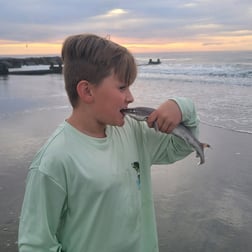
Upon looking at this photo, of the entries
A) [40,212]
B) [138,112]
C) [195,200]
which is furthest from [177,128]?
[195,200]

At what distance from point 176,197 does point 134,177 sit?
3622 millimetres

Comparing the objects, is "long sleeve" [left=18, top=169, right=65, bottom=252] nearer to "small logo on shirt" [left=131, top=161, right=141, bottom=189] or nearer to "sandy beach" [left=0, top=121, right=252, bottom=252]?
"small logo on shirt" [left=131, top=161, right=141, bottom=189]

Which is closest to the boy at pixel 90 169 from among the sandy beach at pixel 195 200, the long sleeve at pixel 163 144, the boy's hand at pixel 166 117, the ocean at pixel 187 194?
the boy's hand at pixel 166 117

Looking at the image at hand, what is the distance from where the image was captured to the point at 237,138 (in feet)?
30.6

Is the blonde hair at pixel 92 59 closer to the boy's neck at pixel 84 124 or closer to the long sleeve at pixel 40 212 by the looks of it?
the boy's neck at pixel 84 124

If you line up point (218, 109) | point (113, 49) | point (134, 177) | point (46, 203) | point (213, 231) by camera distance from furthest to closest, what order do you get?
point (218, 109), point (213, 231), point (134, 177), point (113, 49), point (46, 203)

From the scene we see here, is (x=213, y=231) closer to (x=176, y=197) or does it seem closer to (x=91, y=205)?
(x=176, y=197)

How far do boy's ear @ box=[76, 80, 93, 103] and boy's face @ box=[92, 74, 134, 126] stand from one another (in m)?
0.02

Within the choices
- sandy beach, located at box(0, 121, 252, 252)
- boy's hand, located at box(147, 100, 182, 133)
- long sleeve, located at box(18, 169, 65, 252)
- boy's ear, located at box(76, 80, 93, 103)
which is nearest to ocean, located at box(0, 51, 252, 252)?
sandy beach, located at box(0, 121, 252, 252)

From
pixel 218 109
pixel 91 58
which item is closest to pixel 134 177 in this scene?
pixel 91 58

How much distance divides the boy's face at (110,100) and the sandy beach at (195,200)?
2600 millimetres

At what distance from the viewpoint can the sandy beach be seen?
15.0 feet

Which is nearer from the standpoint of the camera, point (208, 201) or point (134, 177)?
point (134, 177)

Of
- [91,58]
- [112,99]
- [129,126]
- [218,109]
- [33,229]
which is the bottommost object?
[218,109]
